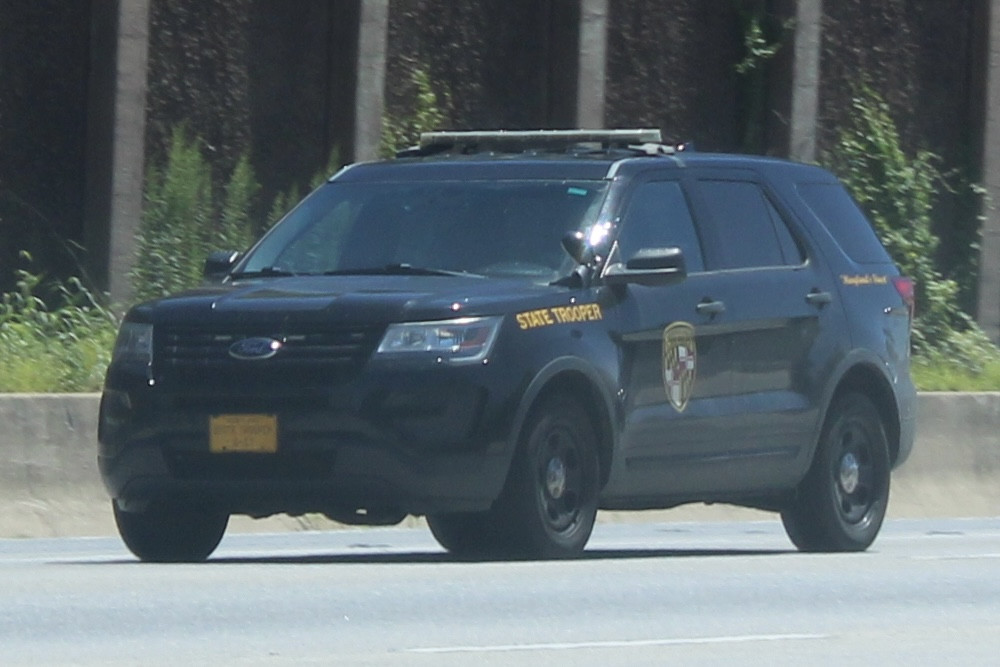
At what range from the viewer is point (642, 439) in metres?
11.5

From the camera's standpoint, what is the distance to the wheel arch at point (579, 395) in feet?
35.1

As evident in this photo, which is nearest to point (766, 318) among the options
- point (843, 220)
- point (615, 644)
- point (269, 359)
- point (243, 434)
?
point (843, 220)

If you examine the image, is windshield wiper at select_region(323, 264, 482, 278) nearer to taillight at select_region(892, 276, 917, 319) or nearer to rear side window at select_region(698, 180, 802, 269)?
rear side window at select_region(698, 180, 802, 269)

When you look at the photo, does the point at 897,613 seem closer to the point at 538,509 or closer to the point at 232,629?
the point at 538,509

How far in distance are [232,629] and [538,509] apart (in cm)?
229

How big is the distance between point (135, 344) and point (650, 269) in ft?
7.46

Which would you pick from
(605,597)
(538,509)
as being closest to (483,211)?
(538,509)

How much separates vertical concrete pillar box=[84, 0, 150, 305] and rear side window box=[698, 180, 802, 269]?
6.09 meters

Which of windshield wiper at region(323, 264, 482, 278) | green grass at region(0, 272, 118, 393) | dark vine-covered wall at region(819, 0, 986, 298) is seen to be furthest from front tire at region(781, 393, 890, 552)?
dark vine-covered wall at region(819, 0, 986, 298)

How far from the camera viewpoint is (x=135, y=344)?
11023 millimetres

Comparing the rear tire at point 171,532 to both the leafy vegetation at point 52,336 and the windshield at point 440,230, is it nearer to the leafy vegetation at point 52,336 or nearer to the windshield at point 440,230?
the windshield at point 440,230

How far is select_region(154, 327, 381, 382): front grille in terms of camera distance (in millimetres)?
10570

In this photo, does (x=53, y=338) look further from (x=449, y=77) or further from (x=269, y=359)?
(x=269, y=359)

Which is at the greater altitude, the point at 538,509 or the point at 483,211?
the point at 483,211
